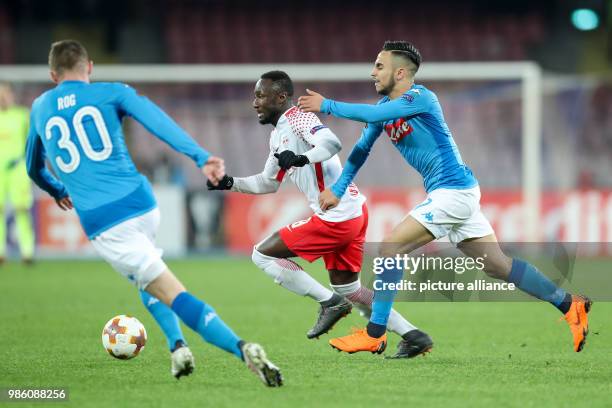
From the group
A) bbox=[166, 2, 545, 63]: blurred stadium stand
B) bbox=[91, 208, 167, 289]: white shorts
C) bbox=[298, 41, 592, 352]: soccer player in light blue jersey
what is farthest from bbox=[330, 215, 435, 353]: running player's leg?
bbox=[166, 2, 545, 63]: blurred stadium stand

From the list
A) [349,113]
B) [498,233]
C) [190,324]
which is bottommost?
[498,233]

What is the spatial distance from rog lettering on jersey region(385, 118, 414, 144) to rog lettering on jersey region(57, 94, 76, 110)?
218 cm

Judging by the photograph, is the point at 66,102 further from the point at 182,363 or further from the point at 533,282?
the point at 533,282

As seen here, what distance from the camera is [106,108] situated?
5.52m

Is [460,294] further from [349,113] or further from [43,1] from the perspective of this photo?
[43,1]

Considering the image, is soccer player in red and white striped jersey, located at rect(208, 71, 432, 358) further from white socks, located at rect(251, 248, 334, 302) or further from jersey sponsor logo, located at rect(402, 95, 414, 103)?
jersey sponsor logo, located at rect(402, 95, 414, 103)

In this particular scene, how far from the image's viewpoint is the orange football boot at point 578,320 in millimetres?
6738

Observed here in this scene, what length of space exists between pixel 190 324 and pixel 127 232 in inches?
22.8

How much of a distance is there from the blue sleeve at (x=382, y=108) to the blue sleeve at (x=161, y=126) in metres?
1.20

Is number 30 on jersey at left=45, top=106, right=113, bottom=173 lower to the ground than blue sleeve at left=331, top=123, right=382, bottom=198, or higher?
higher

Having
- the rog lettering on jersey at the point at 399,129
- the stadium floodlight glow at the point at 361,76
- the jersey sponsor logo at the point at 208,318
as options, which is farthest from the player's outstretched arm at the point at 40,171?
the stadium floodlight glow at the point at 361,76

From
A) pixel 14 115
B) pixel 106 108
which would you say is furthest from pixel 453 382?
pixel 14 115

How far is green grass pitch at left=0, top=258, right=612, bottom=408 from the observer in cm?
535

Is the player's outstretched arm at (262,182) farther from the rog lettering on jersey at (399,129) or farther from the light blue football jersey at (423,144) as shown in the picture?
the rog lettering on jersey at (399,129)
